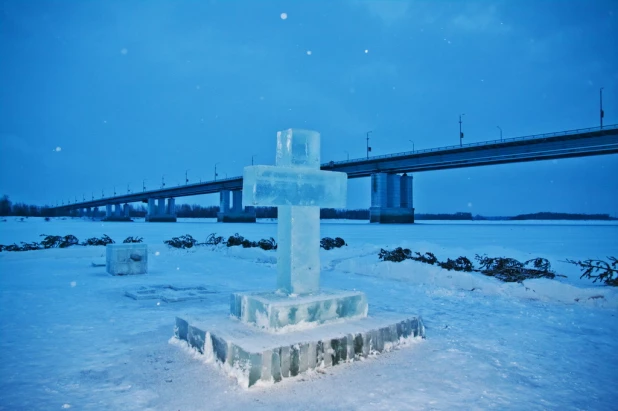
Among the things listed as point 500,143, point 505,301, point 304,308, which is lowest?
point 505,301

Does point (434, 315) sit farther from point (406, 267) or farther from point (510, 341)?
point (406, 267)

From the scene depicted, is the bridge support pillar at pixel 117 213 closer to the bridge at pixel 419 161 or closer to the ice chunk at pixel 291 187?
the bridge at pixel 419 161

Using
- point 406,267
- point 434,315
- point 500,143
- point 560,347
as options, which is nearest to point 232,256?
point 406,267

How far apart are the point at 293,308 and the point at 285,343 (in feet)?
1.86

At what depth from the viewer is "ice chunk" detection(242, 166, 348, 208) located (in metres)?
4.89

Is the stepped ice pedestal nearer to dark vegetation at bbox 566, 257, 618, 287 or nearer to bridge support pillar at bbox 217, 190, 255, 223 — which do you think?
dark vegetation at bbox 566, 257, 618, 287

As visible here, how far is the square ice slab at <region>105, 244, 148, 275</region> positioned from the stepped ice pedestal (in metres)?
7.04

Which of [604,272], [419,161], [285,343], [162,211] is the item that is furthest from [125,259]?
[162,211]

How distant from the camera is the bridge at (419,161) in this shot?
4044 centimetres

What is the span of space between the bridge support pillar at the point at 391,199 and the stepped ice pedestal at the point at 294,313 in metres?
50.6

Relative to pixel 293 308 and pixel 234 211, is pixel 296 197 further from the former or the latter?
pixel 234 211

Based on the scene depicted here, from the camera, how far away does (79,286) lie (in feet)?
30.6

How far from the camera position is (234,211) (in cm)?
7412

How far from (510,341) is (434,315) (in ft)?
5.28
